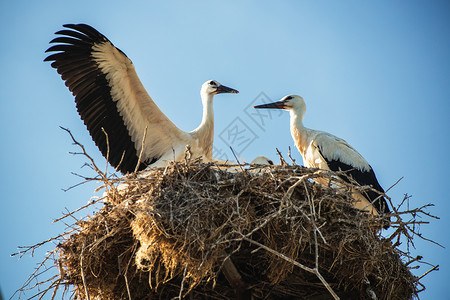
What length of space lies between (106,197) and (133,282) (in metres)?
0.71

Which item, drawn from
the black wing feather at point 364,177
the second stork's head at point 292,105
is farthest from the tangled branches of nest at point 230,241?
the second stork's head at point 292,105

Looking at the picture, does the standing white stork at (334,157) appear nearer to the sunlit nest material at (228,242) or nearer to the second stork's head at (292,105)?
the second stork's head at (292,105)

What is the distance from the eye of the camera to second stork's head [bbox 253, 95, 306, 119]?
7.46m

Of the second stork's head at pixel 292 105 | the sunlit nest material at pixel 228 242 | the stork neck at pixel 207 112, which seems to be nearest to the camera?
the sunlit nest material at pixel 228 242

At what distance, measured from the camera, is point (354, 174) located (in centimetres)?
684

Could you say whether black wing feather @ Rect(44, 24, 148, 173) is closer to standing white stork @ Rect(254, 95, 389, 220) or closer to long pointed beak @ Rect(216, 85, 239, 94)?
long pointed beak @ Rect(216, 85, 239, 94)

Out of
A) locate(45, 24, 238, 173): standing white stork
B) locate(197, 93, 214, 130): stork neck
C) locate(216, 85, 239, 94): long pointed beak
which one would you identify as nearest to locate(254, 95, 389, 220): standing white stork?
locate(216, 85, 239, 94): long pointed beak

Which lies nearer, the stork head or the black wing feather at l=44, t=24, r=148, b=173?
the black wing feather at l=44, t=24, r=148, b=173

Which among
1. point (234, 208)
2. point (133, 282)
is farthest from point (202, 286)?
point (234, 208)

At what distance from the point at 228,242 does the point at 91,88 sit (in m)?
3.03

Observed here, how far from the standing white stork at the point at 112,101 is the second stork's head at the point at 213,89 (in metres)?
0.78

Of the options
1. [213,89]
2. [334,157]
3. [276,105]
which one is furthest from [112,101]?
[334,157]

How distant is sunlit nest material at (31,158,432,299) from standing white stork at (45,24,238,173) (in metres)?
1.84

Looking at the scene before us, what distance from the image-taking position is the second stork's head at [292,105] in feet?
24.5
